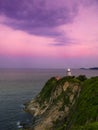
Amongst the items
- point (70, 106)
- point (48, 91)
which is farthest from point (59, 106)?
point (48, 91)

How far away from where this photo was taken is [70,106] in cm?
6097

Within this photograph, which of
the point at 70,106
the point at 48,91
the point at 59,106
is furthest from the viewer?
the point at 48,91

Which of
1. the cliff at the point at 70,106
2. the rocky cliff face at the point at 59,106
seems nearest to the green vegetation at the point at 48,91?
the cliff at the point at 70,106

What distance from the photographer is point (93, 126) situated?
24547 millimetres

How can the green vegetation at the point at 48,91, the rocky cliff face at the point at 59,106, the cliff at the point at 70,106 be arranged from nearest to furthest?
the cliff at the point at 70,106, the rocky cliff face at the point at 59,106, the green vegetation at the point at 48,91

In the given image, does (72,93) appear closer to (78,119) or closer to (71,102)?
(71,102)

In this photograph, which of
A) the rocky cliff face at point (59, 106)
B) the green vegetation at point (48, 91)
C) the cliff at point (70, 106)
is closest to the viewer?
the cliff at point (70, 106)

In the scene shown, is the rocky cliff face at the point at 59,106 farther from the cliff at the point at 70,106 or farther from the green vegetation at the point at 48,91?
the green vegetation at the point at 48,91

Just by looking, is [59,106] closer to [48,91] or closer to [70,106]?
[70,106]

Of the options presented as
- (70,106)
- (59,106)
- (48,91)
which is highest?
(48,91)

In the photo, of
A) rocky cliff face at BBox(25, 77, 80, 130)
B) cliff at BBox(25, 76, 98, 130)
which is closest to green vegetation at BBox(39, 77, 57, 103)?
cliff at BBox(25, 76, 98, 130)

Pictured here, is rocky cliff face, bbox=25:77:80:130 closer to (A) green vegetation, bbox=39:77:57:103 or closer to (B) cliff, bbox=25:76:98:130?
(B) cliff, bbox=25:76:98:130

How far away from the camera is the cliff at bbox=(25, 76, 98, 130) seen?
39.2 m

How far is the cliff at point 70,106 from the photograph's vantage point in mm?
39213
